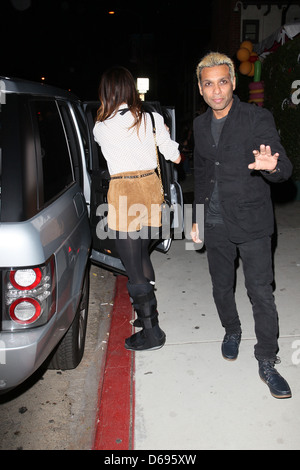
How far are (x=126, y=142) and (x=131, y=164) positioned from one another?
16 centimetres

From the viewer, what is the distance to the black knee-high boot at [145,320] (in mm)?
3301

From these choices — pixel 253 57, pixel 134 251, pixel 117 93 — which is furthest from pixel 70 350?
pixel 253 57

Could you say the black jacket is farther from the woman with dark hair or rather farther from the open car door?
the open car door

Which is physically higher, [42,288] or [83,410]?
[42,288]

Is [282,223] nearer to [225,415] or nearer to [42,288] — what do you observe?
[225,415]

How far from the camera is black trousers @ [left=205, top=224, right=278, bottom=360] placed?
2.72m

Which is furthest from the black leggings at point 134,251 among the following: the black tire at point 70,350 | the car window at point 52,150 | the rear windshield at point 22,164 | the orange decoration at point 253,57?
the orange decoration at point 253,57

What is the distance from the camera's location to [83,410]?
113 inches

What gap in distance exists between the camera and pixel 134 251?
3.17 m

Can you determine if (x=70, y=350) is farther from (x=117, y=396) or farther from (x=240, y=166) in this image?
(x=240, y=166)

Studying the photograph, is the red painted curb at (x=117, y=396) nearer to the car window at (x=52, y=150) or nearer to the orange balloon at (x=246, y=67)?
the car window at (x=52, y=150)

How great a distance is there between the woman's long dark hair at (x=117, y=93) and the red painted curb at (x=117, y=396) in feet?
6.04

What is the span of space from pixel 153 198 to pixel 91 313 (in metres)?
1.81

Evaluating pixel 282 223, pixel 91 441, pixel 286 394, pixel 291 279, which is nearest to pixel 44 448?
pixel 91 441
